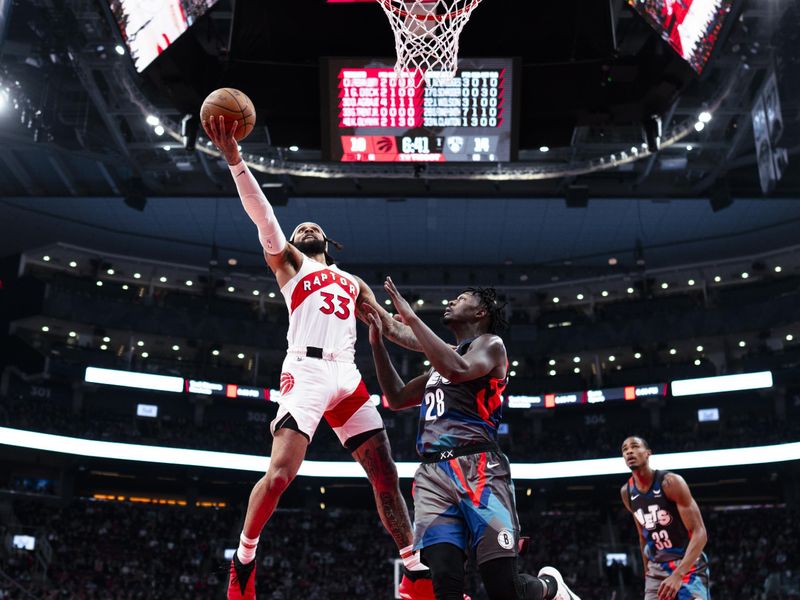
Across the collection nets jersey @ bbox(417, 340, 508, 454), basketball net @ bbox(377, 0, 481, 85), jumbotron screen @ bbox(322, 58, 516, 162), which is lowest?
nets jersey @ bbox(417, 340, 508, 454)

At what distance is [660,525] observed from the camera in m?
8.07

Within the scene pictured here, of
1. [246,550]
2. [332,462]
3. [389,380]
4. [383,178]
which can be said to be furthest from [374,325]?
[332,462]

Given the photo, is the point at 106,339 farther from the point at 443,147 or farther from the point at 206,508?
the point at 443,147

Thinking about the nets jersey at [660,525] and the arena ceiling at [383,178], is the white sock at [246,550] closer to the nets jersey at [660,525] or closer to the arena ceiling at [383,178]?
the nets jersey at [660,525]

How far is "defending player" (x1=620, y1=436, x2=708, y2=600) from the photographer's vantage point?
7.56 m

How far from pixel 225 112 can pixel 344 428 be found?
2441 mm

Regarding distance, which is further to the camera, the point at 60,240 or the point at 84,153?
the point at 60,240

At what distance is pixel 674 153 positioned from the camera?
2580 centimetres

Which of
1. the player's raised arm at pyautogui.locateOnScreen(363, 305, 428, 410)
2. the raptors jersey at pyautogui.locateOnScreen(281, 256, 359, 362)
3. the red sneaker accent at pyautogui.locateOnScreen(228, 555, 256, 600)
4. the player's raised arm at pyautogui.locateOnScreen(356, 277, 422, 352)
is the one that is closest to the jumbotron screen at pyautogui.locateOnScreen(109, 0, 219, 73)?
the raptors jersey at pyautogui.locateOnScreen(281, 256, 359, 362)

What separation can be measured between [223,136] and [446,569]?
3.24 m

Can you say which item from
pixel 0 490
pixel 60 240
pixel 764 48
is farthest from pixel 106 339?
pixel 764 48

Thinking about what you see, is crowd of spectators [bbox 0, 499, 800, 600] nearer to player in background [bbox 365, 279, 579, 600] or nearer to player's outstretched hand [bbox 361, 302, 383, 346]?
player's outstretched hand [bbox 361, 302, 383, 346]

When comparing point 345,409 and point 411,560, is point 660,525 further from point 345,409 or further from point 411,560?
point 345,409

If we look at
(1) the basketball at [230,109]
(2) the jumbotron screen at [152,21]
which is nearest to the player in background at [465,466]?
(1) the basketball at [230,109]
